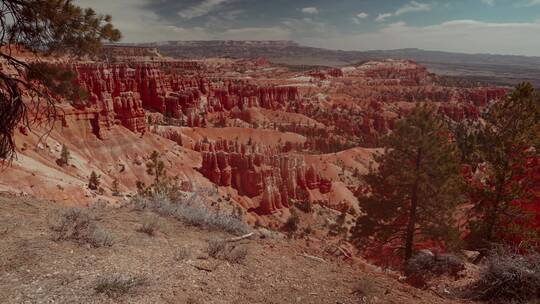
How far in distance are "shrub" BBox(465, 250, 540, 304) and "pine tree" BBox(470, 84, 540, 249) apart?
23.6ft

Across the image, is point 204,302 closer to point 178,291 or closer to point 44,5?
point 178,291

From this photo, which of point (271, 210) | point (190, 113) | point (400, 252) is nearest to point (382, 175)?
point (400, 252)

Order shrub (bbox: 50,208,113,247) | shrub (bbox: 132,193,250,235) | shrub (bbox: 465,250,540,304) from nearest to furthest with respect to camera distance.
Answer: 1. shrub (bbox: 50,208,113,247)
2. shrub (bbox: 465,250,540,304)
3. shrub (bbox: 132,193,250,235)

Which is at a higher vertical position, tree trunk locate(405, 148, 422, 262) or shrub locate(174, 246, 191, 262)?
shrub locate(174, 246, 191, 262)

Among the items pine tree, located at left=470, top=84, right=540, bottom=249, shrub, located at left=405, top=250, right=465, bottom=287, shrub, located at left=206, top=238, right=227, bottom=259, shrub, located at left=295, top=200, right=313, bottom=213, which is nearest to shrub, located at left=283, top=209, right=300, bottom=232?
shrub, located at left=295, top=200, right=313, bottom=213

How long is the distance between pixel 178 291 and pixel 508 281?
20.5 feet

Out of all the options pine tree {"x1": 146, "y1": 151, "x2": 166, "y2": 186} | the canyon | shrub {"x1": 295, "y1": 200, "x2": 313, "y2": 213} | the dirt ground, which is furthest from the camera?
shrub {"x1": 295, "y1": 200, "x2": 313, "y2": 213}

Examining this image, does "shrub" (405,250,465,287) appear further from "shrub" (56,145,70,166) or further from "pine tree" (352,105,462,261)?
"shrub" (56,145,70,166)

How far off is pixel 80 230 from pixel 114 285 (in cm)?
215

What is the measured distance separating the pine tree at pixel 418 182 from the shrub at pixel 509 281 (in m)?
6.86

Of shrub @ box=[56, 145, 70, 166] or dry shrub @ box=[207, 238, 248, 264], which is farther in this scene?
shrub @ box=[56, 145, 70, 166]

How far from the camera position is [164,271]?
6543 mm

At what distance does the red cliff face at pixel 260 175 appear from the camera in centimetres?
3631

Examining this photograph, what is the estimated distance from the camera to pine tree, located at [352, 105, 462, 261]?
1498 cm
